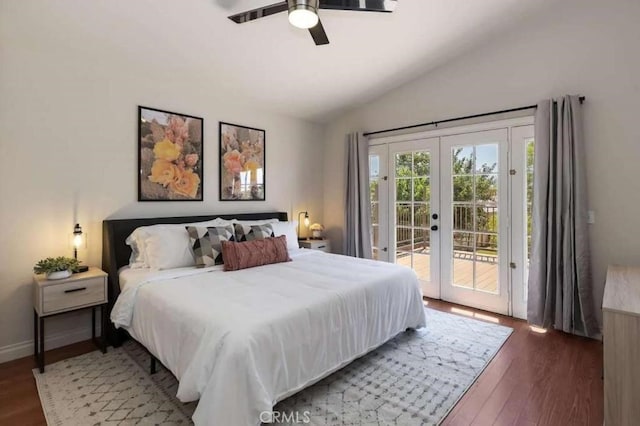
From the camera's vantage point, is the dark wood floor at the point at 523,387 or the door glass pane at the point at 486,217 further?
the door glass pane at the point at 486,217

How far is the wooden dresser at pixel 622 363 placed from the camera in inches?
62.2

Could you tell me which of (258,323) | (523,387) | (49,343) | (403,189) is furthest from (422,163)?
(49,343)

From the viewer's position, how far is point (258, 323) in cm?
167

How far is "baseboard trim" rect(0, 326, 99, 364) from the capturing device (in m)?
2.50

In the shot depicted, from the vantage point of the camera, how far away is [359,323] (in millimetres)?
2250

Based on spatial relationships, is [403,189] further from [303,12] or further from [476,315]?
[303,12]

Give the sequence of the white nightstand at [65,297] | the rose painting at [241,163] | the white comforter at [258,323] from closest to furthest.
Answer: the white comforter at [258,323]
the white nightstand at [65,297]
the rose painting at [241,163]

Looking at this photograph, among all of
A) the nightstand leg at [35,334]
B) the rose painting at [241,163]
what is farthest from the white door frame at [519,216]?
the nightstand leg at [35,334]

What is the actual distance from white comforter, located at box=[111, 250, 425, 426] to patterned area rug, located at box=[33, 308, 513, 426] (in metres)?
0.18

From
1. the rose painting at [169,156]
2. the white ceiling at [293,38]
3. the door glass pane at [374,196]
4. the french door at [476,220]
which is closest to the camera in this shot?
the white ceiling at [293,38]

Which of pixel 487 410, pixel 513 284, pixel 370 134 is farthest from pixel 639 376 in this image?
pixel 370 134

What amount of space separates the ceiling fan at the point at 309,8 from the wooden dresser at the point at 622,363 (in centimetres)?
208

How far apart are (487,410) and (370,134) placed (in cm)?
344

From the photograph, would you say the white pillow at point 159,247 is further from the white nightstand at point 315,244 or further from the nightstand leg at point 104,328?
the white nightstand at point 315,244
